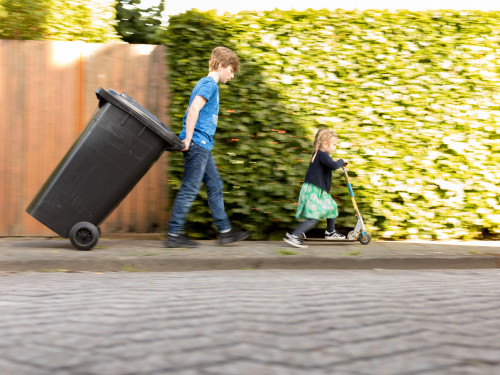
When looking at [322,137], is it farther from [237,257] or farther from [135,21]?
[135,21]

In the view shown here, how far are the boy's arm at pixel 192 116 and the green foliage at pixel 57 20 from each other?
2731 mm

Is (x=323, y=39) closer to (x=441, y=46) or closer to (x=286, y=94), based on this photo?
(x=286, y=94)

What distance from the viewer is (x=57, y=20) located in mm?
7750

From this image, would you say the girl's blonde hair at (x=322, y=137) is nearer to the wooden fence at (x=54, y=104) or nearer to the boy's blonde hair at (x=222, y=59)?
the boy's blonde hair at (x=222, y=59)

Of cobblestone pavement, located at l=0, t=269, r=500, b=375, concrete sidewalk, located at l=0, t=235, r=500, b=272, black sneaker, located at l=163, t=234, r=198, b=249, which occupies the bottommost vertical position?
cobblestone pavement, located at l=0, t=269, r=500, b=375

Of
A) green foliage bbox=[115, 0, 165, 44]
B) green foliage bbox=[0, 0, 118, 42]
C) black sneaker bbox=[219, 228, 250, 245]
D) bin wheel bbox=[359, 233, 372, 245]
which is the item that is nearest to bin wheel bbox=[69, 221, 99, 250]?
black sneaker bbox=[219, 228, 250, 245]

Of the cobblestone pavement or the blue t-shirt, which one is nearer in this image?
the cobblestone pavement

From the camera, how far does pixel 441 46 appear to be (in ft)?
22.4

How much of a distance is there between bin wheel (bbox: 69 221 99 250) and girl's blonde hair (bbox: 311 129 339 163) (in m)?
2.26

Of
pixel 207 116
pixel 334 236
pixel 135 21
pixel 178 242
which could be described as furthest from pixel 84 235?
pixel 135 21

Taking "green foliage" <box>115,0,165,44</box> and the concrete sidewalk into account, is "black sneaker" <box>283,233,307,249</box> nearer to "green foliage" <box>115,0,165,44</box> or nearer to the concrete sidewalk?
the concrete sidewalk

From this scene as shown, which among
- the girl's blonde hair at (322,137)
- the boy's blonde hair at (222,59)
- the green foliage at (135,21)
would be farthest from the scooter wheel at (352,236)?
the green foliage at (135,21)

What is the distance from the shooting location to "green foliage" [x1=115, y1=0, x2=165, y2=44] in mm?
10094

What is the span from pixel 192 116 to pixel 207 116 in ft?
0.62
